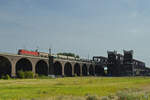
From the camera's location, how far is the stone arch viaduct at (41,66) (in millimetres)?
79688

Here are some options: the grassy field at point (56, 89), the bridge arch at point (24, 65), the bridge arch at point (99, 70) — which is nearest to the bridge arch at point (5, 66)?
the bridge arch at point (24, 65)

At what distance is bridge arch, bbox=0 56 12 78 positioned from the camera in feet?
258

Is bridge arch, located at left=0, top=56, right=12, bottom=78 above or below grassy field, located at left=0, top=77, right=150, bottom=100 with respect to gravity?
above

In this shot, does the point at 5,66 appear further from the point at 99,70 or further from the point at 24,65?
the point at 99,70

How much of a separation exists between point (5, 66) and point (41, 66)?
27.9 m

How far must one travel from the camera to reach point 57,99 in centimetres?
2311

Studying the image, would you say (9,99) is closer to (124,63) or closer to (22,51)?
(22,51)

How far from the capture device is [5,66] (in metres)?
81.4

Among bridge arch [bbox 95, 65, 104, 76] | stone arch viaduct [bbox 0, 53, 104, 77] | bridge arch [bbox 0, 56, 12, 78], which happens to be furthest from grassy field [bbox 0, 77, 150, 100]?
bridge arch [bbox 95, 65, 104, 76]

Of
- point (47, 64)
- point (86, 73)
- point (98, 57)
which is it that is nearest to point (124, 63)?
point (98, 57)

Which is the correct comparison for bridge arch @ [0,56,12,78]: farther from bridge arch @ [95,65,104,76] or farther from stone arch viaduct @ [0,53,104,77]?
bridge arch @ [95,65,104,76]

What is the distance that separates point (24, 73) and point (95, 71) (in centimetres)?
8445

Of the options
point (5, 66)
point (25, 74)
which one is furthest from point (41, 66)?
point (5, 66)

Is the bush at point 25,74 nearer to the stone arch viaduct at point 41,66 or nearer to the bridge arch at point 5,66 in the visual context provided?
the stone arch viaduct at point 41,66
